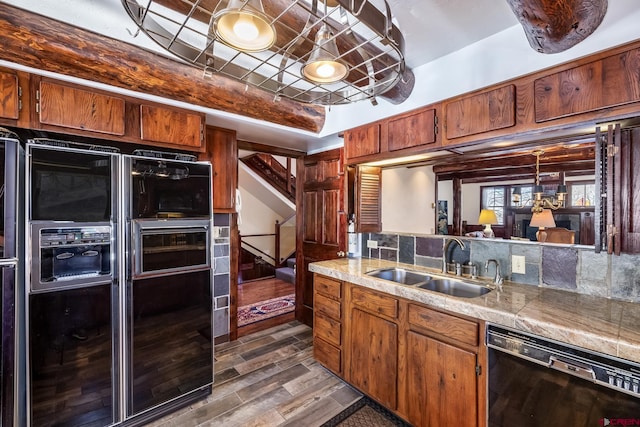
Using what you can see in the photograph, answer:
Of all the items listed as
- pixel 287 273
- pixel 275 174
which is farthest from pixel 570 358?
pixel 275 174

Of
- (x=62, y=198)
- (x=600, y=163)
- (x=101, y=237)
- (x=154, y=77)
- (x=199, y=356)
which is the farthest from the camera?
(x=199, y=356)

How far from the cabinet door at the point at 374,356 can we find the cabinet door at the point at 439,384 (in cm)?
13

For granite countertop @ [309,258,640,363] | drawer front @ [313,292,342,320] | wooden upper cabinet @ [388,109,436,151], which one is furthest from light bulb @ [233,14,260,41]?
drawer front @ [313,292,342,320]

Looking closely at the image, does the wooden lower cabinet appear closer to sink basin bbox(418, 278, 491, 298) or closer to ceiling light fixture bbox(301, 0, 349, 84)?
sink basin bbox(418, 278, 491, 298)

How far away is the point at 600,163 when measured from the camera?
57.9 inches

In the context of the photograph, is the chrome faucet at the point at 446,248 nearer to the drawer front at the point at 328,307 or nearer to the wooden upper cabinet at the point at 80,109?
the drawer front at the point at 328,307

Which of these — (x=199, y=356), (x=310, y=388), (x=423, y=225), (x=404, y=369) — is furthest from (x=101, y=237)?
(x=423, y=225)

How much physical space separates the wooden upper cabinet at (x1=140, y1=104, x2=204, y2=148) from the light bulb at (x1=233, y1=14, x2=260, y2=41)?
1328 millimetres

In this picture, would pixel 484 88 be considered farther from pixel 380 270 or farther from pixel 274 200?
Result: pixel 274 200

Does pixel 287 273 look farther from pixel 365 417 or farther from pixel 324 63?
pixel 324 63

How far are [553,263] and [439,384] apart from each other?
1040mm

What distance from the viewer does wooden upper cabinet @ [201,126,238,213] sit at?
107 inches

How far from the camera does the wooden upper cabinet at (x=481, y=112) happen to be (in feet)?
5.52

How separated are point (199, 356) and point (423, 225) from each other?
6.90ft
